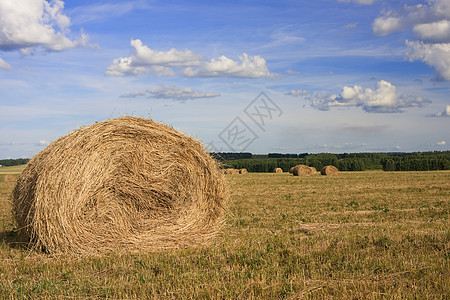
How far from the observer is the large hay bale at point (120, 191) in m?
7.02

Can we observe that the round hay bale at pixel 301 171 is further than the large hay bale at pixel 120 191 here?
Yes

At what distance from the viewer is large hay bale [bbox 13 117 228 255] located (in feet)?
23.0

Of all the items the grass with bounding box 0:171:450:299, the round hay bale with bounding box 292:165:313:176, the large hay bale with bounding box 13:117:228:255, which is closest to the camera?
the grass with bounding box 0:171:450:299

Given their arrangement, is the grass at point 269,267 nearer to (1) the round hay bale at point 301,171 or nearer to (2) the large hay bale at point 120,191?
(2) the large hay bale at point 120,191

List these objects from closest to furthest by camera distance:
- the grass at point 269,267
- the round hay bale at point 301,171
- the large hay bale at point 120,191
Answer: the grass at point 269,267 < the large hay bale at point 120,191 < the round hay bale at point 301,171

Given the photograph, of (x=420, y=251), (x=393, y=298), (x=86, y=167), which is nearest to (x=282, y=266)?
(x=393, y=298)

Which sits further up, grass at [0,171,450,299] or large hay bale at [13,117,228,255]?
large hay bale at [13,117,228,255]

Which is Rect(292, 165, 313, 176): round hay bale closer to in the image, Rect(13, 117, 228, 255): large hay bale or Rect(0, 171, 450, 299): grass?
Rect(0, 171, 450, 299): grass

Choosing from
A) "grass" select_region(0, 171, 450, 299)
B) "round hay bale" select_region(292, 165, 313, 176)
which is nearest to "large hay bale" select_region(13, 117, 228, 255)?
"grass" select_region(0, 171, 450, 299)

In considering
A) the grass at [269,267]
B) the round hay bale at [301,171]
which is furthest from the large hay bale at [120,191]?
the round hay bale at [301,171]

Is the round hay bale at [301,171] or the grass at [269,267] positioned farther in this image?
the round hay bale at [301,171]

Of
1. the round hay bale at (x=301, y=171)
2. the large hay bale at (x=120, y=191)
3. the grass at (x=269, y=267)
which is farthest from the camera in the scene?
the round hay bale at (x=301, y=171)

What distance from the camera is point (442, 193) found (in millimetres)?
16281

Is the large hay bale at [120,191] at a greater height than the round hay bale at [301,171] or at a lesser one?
greater
